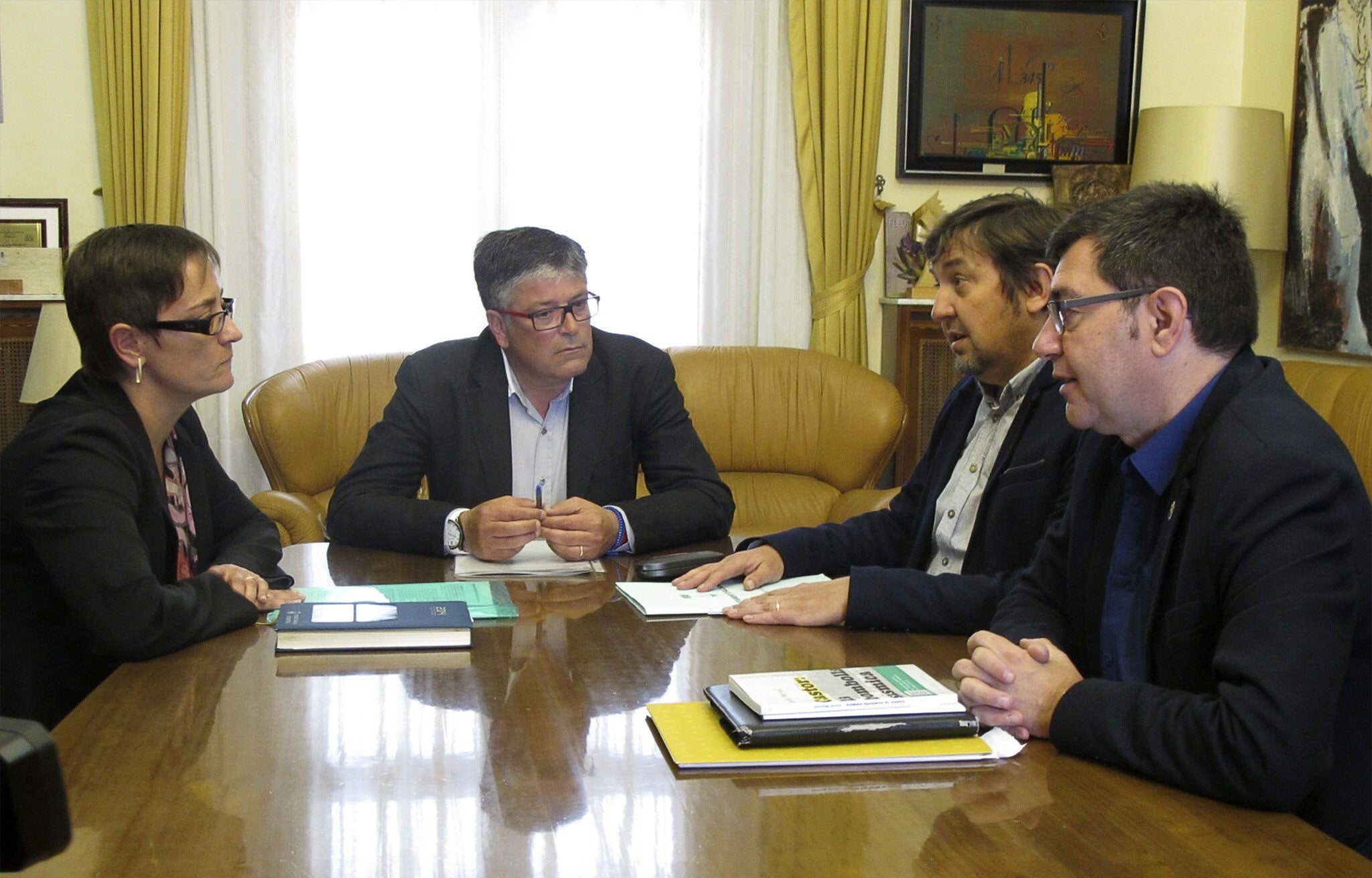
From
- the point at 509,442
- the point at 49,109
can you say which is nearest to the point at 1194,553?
the point at 509,442

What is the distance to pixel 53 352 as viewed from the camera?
166 inches

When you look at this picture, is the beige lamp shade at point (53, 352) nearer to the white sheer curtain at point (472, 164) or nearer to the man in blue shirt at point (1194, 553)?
the white sheer curtain at point (472, 164)

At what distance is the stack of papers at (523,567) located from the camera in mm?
2371

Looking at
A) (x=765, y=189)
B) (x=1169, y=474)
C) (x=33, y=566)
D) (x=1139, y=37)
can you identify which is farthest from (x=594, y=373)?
(x=1139, y=37)

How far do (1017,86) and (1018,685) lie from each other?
4.44 m

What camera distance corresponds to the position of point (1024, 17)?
17.6 ft

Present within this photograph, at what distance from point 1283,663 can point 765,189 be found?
4183 mm

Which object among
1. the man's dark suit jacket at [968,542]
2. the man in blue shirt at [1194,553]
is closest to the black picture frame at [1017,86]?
the man's dark suit jacket at [968,542]

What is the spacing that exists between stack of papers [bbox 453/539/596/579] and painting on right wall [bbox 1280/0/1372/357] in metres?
3.28

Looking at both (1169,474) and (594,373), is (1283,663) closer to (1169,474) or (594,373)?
(1169,474)

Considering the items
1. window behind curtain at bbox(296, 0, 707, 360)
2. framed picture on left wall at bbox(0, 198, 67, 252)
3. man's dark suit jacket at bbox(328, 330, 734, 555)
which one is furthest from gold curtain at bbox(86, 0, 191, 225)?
man's dark suit jacket at bbox(328, 330, 734, 555)

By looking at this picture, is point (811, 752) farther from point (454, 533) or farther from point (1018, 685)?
point (454, 533)

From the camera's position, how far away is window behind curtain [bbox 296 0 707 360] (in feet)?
16.4

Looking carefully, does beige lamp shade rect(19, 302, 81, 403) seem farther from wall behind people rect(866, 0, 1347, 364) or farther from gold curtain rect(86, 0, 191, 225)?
wall behind people rect(866, 0, 1347, 364)
